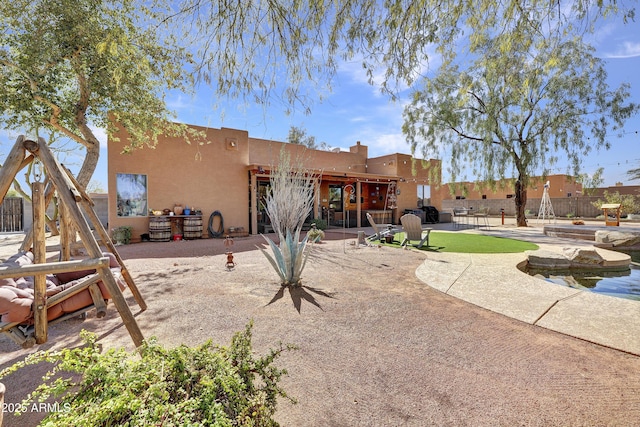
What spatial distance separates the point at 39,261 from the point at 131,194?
860cm

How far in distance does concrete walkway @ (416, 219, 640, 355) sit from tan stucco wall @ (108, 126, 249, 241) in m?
8.56

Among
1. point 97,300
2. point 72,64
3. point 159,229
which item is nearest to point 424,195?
point 159,229

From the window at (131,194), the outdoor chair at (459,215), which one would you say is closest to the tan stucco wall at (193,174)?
the window at (131,194)

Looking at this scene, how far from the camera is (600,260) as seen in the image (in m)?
5.95

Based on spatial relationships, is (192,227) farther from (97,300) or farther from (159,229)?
(97,300)

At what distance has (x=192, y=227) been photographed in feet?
35.6

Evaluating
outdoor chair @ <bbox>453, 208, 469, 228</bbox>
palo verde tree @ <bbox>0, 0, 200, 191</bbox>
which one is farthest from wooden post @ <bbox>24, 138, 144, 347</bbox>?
outdoor chair @ <bbox>453, 208, 469, 228</bbox>

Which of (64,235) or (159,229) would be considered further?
(159,229)

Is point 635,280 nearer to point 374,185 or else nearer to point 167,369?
point 167,369

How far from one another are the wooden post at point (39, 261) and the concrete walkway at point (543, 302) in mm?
4590

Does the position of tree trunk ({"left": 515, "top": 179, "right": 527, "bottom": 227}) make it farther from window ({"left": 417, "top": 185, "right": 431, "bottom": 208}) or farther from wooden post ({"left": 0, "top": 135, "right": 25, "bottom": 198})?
wooden post ({"left": 0, "top": 135, "right": 25, "bottom": 198})

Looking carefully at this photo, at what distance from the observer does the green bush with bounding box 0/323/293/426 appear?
1.14 meters

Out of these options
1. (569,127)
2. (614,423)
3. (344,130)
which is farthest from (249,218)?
(569,127)

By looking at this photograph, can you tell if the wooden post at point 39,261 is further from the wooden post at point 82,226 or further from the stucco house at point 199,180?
the stucco house at point 199,180
